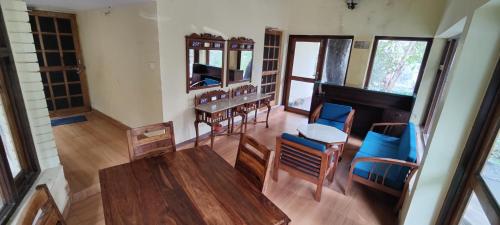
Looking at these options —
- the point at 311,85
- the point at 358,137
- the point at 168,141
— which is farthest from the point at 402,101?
the point at 168,141

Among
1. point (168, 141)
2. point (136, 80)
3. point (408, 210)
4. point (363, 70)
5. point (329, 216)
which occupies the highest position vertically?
point (363, 70)

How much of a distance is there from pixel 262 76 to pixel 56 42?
13.2ft

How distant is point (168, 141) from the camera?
6.27 ft

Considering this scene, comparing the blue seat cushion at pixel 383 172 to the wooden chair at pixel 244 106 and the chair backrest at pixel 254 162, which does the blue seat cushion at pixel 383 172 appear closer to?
the chair backrest at pixel 254 162

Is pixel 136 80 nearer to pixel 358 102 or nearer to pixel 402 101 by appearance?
pixel 358 102

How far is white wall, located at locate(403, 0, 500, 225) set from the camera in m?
1.46

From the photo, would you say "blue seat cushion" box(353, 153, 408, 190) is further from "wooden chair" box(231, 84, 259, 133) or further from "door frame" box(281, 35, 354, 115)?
"door frame" box(281, 35, 354, 115)

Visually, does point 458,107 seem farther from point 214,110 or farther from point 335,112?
point 214,110

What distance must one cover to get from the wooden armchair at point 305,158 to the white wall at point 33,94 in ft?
7.13

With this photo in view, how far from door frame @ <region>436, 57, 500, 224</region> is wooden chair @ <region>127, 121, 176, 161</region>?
83.5 inches

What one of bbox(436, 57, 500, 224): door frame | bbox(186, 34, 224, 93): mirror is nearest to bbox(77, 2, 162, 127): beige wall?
bbox(186, 34, 224, 93): mirror

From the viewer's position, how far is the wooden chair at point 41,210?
3.22ft

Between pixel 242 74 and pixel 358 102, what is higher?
pixel 242 74

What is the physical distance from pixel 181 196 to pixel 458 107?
→ 1955 mm
